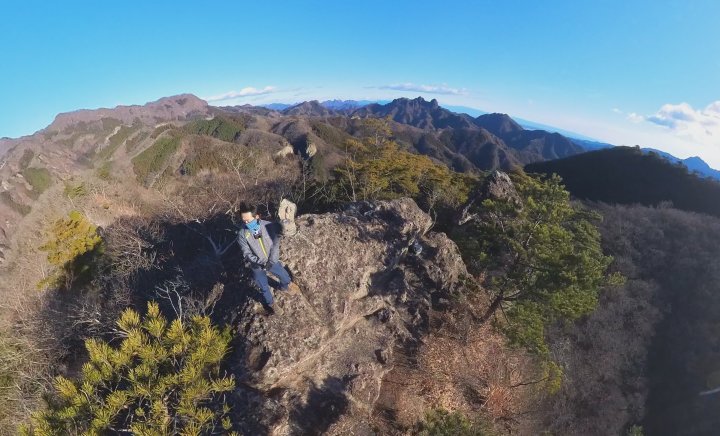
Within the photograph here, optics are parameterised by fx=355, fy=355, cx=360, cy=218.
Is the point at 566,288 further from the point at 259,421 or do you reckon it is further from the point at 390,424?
the point at 259,421

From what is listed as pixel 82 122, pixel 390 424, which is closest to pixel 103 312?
pixel 390 424

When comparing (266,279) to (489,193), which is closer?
(266,279)

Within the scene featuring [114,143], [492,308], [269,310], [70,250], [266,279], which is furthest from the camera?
[114,143]

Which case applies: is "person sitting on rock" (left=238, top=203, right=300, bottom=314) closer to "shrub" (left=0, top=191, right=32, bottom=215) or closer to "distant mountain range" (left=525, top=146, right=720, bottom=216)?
"distant mountain range" (left=525, top=146, right=720, bottom=216)

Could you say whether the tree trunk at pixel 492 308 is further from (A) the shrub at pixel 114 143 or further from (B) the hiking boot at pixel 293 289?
(A) the shrub at pixel 114 143

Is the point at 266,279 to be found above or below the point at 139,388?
above

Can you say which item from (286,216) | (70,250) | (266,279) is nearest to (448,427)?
(266,279)

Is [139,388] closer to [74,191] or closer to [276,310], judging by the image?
[276,310]
